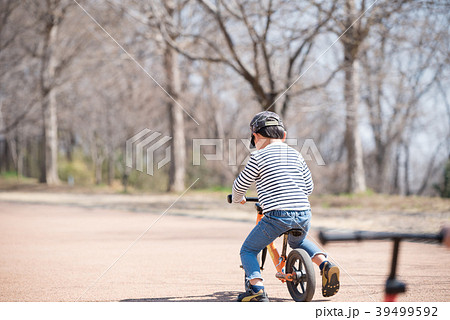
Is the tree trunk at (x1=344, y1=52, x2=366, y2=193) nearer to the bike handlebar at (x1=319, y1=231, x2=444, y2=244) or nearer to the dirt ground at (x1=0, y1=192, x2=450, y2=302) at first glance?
the dirt ground at (x1=0, y1=192, x2=450, y2=302)

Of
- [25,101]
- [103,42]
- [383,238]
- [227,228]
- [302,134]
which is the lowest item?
[227,228]

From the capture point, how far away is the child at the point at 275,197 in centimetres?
390

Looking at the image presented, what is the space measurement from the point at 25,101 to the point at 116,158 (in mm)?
6552

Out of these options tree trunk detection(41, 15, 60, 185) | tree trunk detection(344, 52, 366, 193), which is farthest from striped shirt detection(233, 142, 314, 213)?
tree trunk detection(41, 15, 60, 185)

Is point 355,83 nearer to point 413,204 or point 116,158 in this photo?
point 413,204

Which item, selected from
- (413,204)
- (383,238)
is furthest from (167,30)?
(383,238)

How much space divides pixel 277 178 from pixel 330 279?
0.86 m

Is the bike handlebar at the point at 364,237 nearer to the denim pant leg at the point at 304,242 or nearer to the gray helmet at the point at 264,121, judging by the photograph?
the denim pant leg at the point at 304,242

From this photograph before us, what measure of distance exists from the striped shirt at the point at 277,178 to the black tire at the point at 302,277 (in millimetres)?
390

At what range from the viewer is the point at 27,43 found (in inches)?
1096

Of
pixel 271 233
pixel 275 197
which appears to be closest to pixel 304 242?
pixel 271 233

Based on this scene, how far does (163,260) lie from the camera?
6.71m

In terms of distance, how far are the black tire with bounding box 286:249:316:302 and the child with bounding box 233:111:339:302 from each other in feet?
0.31

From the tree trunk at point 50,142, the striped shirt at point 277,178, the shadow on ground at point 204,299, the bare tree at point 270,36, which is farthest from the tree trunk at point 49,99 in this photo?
the striped shirt at point 277,178
